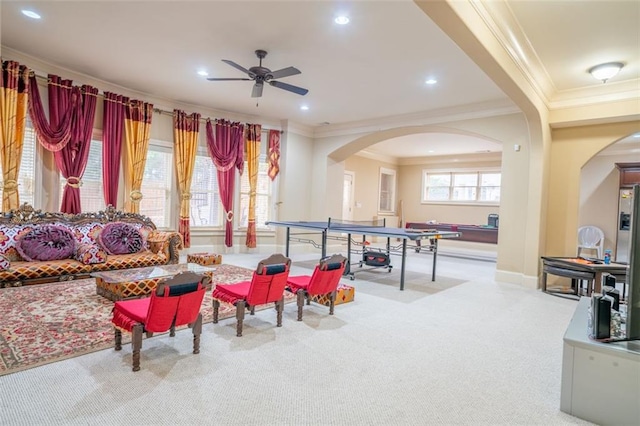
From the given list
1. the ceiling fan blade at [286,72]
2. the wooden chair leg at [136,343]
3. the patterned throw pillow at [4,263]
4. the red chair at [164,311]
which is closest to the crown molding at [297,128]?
the ceiling fan blade at [286,72]

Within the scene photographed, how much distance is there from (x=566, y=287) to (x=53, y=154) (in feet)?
29.3

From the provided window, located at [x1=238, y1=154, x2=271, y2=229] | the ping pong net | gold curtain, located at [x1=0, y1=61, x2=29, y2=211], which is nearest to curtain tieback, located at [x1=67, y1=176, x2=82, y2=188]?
gold curtain, located at [x1=0, y1=61, x2=29, y2=211]

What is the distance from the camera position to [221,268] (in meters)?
6.21

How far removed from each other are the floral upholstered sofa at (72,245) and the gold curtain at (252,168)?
2733 mm

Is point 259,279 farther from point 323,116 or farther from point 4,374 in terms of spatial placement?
point 323,116

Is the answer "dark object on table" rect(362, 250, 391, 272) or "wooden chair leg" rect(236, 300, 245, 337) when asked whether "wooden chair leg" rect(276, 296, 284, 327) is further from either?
"dark object on table" rect(362, 250, 391, 272)

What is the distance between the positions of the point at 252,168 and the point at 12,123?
436 centimetres

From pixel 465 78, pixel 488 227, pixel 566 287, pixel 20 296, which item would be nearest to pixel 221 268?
pixel 20 296

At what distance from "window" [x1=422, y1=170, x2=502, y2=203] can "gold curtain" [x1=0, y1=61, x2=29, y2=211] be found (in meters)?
11.3

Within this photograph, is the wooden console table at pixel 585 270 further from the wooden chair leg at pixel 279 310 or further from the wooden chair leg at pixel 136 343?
the wooden chair leg at pixel 136 343

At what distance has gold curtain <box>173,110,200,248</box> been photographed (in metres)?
7.34

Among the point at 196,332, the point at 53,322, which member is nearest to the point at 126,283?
the point at 53,322

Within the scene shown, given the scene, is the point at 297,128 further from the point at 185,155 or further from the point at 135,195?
the point at 135,195

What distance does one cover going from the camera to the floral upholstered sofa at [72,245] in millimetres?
4531
